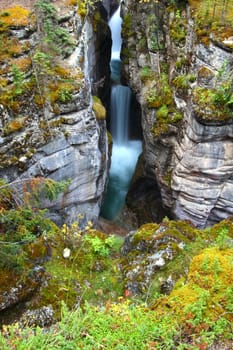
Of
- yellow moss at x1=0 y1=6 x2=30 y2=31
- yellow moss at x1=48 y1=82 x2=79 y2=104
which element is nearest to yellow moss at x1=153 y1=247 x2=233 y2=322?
yellow moss at x1=48 y1=82 x2=79 y2=104

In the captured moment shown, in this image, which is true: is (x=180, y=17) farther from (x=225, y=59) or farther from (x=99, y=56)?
(x=99, y=56)

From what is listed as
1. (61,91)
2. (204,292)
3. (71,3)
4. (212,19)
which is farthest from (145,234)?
(212,19)

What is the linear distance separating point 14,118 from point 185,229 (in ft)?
21.3

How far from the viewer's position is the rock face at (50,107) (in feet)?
35.8

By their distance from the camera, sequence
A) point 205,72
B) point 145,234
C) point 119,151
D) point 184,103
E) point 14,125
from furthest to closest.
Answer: point 119,151 → point 184,103 → point 205,72 → point 14,125 → point 145,234

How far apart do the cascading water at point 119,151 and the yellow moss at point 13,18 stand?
9.97m

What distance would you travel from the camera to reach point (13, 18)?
11219 millimetres

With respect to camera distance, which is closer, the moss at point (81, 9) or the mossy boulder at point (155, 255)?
the mossy boulder at point (155, 255)

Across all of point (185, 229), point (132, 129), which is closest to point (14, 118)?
point (185, 229)

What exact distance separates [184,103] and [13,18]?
7.54 metres

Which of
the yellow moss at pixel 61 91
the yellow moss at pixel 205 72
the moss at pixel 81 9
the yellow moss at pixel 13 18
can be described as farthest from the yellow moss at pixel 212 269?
the moss at pixel 81 9

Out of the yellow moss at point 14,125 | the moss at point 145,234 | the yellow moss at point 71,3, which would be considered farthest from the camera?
the yellow moss at point 71,3

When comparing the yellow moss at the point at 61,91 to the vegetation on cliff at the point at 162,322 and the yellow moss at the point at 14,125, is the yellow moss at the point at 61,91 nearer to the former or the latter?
the yellow moss at the point at 14,125

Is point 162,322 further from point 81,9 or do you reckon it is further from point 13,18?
point 81,9
